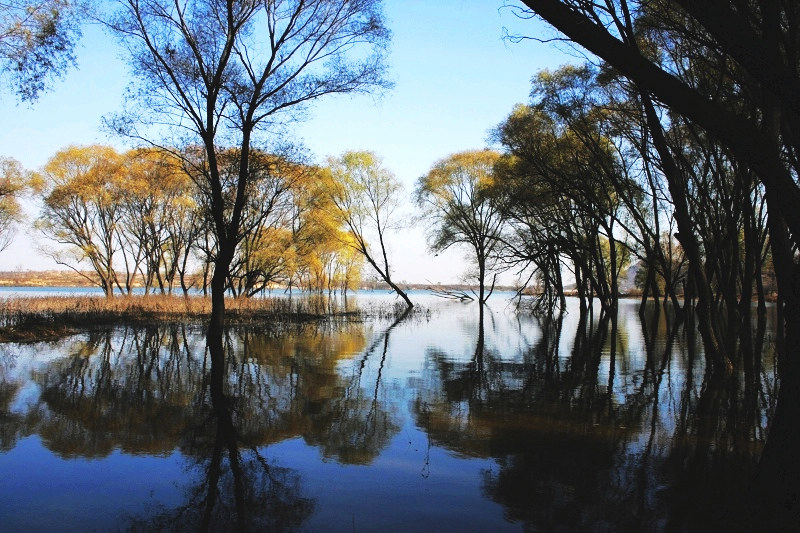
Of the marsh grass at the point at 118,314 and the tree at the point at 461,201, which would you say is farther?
the tree at the point at 461,201

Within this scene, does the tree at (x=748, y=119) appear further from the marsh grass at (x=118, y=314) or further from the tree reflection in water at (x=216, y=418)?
the marsh grass at (x=118, y=314)

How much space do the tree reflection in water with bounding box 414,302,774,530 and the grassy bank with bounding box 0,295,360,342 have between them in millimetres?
14503

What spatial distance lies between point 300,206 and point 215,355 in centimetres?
2794

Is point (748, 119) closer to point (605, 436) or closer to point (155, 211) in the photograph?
point (605, 436)

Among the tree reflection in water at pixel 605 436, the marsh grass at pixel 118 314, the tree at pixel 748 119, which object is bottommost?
the tree reflection in water at pixel 605 436

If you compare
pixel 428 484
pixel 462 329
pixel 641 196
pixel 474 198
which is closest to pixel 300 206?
pixel 474 198

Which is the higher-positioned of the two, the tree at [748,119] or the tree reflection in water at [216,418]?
the tree at [748,119]

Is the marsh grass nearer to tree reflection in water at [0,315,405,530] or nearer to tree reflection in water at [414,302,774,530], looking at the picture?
tree reflection in water at [0,315,405,530]

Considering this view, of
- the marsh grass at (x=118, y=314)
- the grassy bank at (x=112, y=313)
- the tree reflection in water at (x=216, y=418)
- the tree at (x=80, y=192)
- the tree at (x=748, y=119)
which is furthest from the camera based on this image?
the tree at (x=80, y=192)

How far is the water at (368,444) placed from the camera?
4.92m

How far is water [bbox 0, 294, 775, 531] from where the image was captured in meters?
4.92

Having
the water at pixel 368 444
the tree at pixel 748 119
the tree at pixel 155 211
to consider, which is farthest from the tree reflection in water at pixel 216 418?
the tree at pixel 155 211

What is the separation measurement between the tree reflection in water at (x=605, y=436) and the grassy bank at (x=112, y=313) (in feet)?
47.6

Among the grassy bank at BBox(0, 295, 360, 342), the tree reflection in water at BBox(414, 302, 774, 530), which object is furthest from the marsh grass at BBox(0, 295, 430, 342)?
the tree reflection in water at BBox(414, 302, 774, 530)
